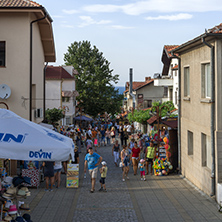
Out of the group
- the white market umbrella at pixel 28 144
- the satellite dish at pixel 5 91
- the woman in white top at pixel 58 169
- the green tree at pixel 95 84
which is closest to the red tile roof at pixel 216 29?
the white market umbrella at pixel 28 144

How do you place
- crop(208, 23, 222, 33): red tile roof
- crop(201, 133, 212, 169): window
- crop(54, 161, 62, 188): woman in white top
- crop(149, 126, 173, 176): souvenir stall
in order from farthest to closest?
crop(149, 126, 173, 176): souvenir stall
crop(54, 161, 62, 188): woman in white top
crop(201, 133, 212, 169): window
crop(208, 23, 222, 33): red tile roof

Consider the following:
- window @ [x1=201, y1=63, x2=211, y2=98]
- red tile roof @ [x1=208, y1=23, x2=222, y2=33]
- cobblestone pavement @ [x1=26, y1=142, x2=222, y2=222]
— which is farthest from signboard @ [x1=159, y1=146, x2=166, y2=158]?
red tile roof @ [x1=208, y1=23, x2=222, y2=33]

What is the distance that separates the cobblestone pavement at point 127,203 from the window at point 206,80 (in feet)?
11.8

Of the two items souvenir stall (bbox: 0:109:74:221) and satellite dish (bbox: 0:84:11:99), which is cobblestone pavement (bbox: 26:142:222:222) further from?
satellite dish (bbox: 0:84:11:99)

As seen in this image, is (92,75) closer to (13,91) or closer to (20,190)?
(13,91)

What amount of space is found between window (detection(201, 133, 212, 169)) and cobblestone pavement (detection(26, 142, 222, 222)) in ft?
3.59

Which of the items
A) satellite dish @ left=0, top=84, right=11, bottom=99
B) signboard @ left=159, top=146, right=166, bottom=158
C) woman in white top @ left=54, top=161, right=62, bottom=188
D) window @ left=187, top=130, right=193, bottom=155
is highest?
satellite dish @ left=0, top=84, right=11, bottom=99

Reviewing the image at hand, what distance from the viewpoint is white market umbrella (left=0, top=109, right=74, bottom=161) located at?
7867 mm

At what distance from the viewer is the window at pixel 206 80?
1464 cm

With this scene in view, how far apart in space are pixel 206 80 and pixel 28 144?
352 inches

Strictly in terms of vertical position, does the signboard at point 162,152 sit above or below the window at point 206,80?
below

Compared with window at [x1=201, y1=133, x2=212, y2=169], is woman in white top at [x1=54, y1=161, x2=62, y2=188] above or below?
below

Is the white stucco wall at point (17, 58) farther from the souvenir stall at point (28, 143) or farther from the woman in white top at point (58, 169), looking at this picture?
the souvenir stall at point (28, 143)

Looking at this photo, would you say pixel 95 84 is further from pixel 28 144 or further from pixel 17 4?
pixel 28 144
